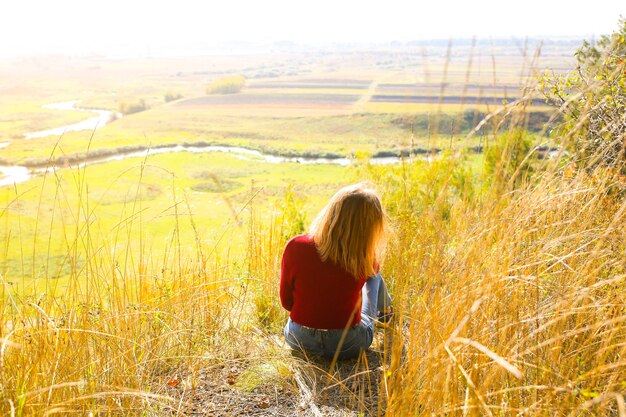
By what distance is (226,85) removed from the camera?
49.7 metres

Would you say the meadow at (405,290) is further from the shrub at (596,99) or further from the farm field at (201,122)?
the farm field at (201,122)

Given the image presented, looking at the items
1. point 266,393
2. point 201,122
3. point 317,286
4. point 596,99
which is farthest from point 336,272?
point 201,122

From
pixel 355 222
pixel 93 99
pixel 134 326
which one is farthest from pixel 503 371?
pixel 93 99

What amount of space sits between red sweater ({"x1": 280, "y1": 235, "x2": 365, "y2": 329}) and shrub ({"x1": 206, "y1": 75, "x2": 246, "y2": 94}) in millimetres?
49032

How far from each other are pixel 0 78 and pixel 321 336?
164 feet

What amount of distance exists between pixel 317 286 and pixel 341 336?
24 centimetres

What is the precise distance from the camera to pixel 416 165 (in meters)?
4.62

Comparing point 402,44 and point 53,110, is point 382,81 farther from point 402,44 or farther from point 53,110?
point 53,110

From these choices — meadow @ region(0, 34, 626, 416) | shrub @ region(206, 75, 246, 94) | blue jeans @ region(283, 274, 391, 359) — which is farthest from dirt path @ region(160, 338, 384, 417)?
shrub @ region(206, 75, 246, 94)

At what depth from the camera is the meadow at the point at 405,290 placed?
1261 millimetres

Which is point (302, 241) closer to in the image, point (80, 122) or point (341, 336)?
point (341, 336)

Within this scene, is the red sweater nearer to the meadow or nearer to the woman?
the woman

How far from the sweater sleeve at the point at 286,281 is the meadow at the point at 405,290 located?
18 cm

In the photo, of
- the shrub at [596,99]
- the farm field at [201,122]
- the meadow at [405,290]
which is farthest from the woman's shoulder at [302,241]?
the farm field at [201,122]
